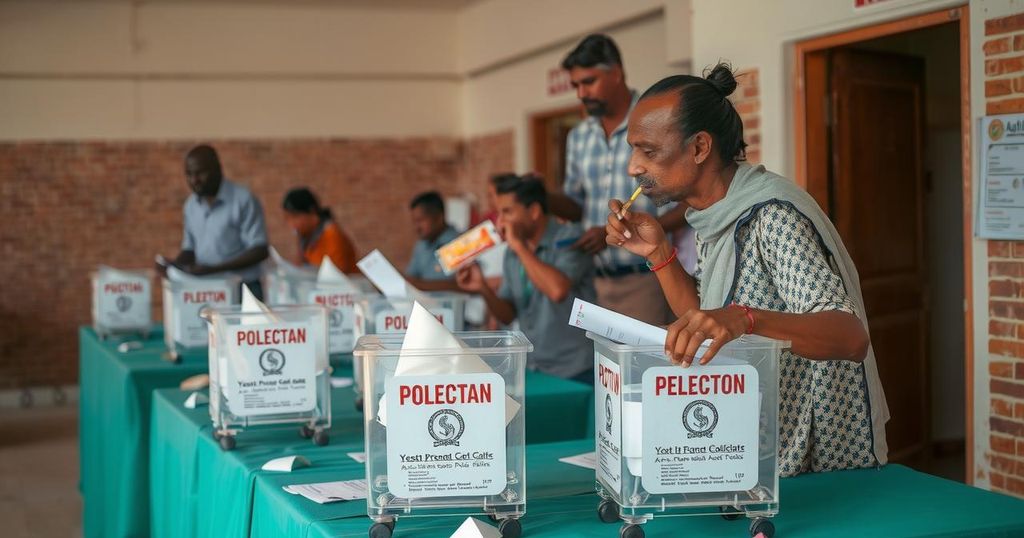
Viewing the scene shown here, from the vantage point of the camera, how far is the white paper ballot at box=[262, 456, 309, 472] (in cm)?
207

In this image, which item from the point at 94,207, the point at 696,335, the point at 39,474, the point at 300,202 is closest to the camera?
the point at 696,335

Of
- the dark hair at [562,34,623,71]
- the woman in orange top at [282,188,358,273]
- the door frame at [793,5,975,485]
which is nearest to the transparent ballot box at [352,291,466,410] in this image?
the dark hair at [562,34,623,71]

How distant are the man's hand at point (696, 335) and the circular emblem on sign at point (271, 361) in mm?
1176

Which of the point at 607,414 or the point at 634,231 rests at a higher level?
the point at 634,231

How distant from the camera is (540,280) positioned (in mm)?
3684

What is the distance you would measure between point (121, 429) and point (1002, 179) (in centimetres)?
302

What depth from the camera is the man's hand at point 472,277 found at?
3865 mm

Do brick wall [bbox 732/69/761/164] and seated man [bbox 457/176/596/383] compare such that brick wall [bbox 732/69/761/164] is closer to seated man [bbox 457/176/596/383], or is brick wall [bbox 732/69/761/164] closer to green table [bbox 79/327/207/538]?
seated man [bbox 457/176/596/383]

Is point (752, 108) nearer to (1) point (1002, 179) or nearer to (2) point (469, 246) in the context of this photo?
(1) point (1002, 179)

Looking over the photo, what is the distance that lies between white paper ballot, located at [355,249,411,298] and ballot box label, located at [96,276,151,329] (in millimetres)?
1831

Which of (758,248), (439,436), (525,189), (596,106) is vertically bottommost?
(439,436)

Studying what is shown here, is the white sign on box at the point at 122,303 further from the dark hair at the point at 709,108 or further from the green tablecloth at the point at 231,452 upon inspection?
the dark hair at the point at 709,108

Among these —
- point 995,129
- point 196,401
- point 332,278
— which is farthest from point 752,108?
point 196,401

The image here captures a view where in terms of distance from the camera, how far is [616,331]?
1.55 m
